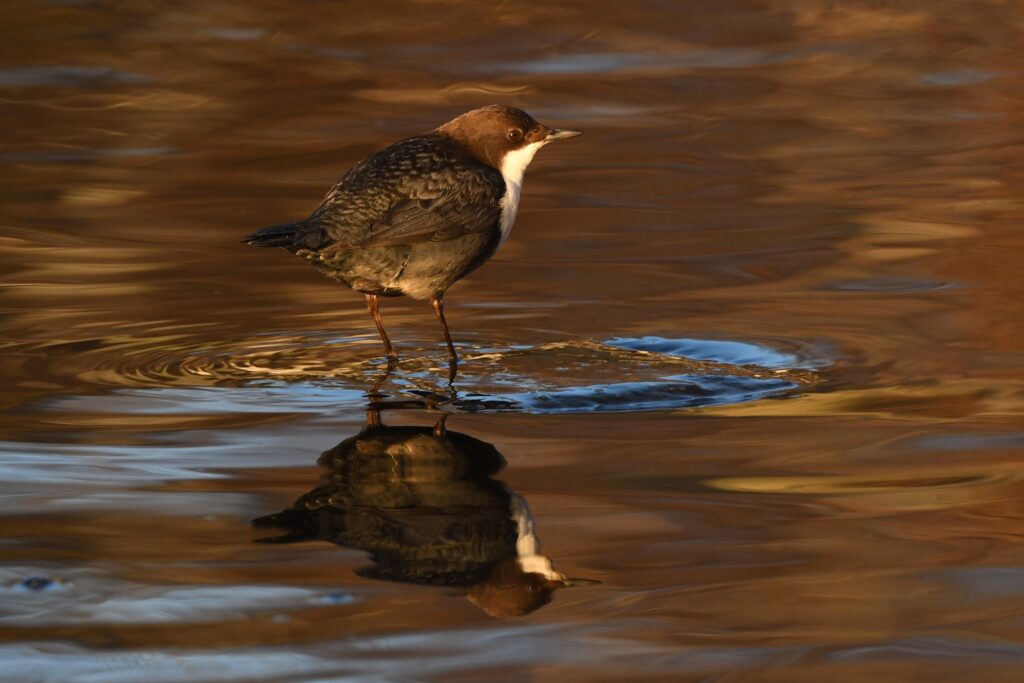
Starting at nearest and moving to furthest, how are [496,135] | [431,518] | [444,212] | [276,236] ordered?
[431,518] → [276,236] → [444,212] → [496,135]

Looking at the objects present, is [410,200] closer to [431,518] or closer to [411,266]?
[411,266]

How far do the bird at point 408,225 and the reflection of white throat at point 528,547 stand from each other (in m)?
1.55

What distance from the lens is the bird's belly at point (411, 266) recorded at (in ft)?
19.7

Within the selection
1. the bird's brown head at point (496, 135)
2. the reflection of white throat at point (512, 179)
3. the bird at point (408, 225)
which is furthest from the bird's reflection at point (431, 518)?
the bird's brown head at point (496, 135)

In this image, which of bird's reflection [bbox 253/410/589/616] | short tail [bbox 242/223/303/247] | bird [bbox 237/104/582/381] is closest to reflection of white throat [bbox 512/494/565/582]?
bird's reflection [bbox 253/410/589/616]

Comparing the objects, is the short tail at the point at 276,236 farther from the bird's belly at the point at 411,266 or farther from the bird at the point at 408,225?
the bird's belly at the point at 411,266

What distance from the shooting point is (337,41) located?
1362 centimetres

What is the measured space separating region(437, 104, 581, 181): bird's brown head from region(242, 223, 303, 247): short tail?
1038mm

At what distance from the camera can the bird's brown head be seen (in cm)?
657

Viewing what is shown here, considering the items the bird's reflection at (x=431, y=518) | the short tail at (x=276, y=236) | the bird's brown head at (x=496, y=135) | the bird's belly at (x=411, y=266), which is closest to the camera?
the bird's reflection at (x=431, y=518)

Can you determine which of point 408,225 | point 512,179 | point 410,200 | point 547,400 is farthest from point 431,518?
point 512,179

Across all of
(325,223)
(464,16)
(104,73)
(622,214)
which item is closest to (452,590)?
(325,223)

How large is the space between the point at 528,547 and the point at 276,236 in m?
2.16

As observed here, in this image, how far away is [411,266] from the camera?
6098 mm
